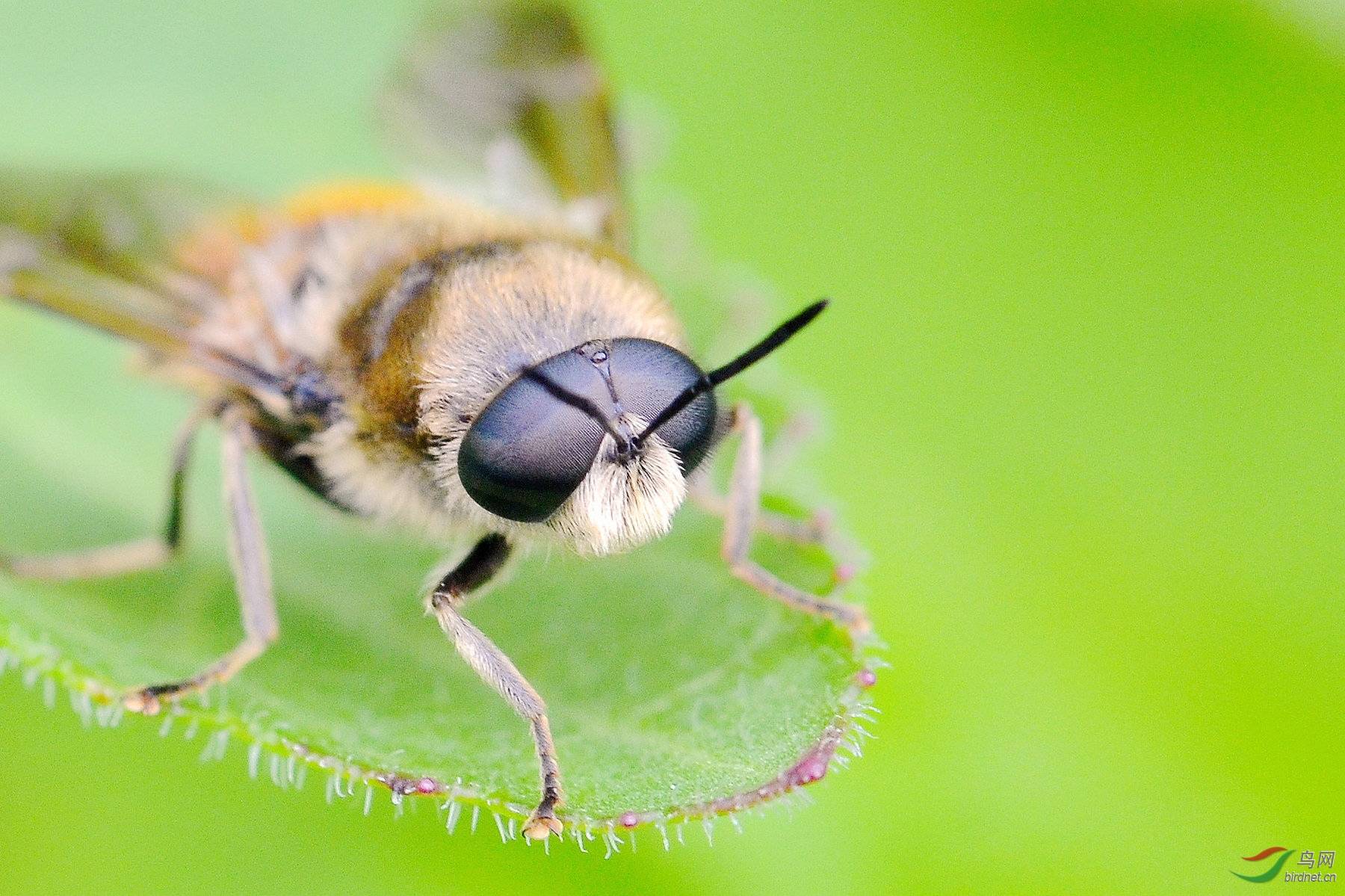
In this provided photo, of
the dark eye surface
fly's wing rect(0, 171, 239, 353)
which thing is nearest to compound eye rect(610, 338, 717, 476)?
the dark eye surface

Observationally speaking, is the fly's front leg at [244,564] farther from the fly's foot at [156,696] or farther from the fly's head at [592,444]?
the fly's head at [592,444]

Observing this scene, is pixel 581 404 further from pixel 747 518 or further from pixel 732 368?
pixel 747 518

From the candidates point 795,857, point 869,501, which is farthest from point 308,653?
point 869,501

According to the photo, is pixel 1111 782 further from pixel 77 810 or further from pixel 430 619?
pixel 77 810

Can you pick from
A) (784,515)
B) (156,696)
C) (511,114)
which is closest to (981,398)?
(784,515)

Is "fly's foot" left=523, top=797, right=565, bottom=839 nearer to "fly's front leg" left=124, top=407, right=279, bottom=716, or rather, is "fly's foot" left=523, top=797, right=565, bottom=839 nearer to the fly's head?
the fly's head

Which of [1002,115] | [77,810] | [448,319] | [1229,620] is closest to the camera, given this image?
[448,319]
